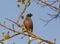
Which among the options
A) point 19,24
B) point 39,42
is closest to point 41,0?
point 19,24

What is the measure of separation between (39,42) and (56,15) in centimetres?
55

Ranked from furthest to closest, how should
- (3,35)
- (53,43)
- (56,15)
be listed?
(56,15)
(3,35)
(53,43)

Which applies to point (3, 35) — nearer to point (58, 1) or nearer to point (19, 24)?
point (19, 24)

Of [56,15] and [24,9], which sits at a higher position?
[24,9]

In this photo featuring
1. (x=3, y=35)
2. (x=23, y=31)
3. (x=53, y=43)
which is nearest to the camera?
(x=53, y=43)

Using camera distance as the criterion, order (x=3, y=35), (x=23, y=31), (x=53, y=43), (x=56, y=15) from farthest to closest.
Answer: (x=56, y=15) → (x=3, y=35) → (x=23, y=31) → (x=53, y=43)

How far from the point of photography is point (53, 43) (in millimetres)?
1399

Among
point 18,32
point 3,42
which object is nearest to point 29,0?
point 18,32

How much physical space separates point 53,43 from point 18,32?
308mm

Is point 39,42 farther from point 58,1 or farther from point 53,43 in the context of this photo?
point 58,1

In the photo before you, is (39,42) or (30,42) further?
(30,42)

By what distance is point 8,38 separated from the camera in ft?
5.21

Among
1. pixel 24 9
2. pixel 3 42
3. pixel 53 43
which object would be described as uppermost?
pixel 24 9

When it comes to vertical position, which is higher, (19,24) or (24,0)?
(24,0)
